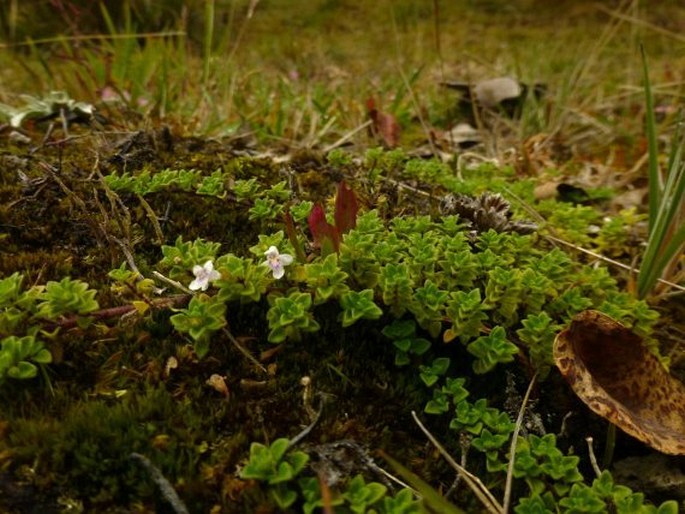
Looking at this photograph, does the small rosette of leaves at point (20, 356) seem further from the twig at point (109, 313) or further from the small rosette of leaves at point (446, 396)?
the small rosette of leaves at point (446, 396)

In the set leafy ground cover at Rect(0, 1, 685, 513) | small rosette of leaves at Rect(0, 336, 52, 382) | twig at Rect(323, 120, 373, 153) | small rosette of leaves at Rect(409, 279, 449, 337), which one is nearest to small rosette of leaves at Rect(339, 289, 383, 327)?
leafy ground cover at Rect(0, 1, 685, 513)

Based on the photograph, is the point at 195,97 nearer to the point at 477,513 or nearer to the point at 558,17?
the point at 477,513

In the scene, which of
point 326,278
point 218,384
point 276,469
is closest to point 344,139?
point 326,278

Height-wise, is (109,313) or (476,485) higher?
(109,313)

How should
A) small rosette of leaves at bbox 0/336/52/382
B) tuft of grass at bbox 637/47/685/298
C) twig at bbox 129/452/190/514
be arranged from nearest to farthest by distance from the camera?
twig at bbox 129/452/190/514, small rosette of leaves at bbox 0/336/52/382, tuft of grass at bbox 637/47/685/298

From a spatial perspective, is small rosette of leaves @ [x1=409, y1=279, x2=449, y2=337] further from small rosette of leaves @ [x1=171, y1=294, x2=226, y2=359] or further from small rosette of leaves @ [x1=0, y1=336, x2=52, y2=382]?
small rosette of leaves @ [x1=0, y1=336, x2=52, y2=382]

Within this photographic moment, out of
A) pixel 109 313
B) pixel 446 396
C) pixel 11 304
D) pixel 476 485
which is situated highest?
pixel 11 304

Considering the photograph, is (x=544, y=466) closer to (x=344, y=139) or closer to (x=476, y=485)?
(x=476, y=485)

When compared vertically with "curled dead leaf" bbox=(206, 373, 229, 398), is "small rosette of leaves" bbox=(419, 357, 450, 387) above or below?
below
